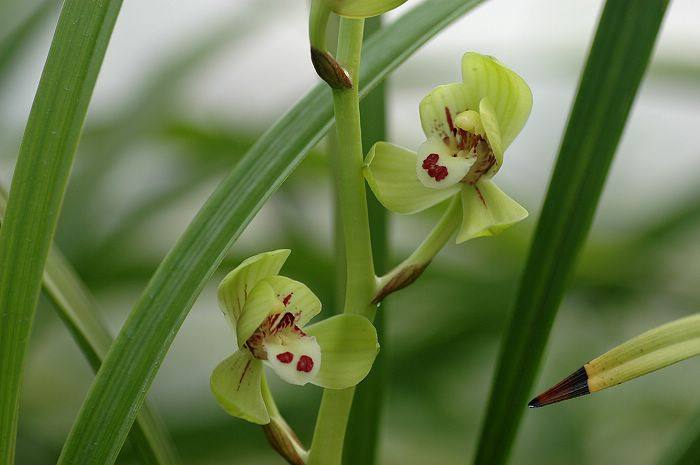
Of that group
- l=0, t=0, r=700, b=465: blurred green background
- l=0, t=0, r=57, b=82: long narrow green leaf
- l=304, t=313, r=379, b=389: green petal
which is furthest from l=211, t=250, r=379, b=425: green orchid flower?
l=0, t=0, r=57, b=82: long narrow green leaf

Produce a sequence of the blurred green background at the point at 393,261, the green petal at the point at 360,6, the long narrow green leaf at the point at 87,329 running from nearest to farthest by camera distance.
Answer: the green petal at the point at 360,6
the long narrow green leaf at the point at 87,329
the blurred green background at the point at 393,261

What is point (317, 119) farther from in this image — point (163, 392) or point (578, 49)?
point (578, 49)

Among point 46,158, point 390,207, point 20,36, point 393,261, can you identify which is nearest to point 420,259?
point 390,207

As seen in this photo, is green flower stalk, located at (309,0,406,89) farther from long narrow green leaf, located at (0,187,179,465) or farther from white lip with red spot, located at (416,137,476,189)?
long narrow green leaf, located at (0,187,179,465)

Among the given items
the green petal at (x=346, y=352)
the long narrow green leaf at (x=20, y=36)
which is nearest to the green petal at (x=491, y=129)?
the green petal at (x=346, y=352)

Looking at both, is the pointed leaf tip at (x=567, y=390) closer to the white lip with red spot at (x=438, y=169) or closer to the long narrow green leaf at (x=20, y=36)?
the white lip with red spot at (x=438, y=169)

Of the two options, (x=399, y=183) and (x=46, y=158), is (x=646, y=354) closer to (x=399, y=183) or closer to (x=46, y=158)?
(x=399, y=183)
